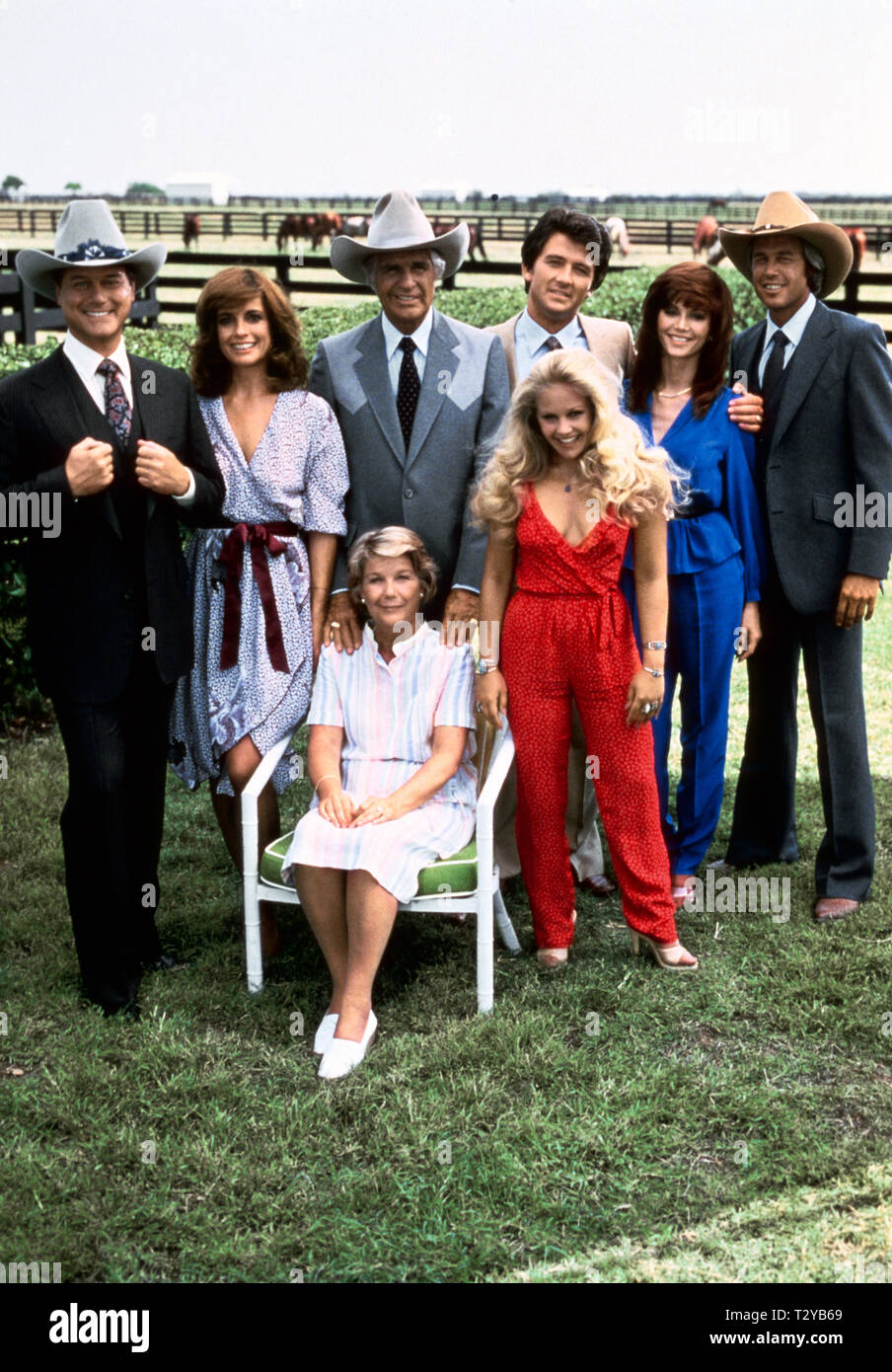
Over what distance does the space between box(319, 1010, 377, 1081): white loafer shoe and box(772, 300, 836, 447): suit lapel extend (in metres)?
2.39

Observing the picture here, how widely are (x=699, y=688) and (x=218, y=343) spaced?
1.91 meters

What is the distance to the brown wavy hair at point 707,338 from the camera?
14.3ft

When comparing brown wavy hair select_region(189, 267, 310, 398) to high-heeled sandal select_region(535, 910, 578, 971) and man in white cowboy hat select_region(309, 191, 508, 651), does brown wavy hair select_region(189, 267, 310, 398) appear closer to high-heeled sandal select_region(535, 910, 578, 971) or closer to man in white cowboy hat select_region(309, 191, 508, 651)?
man in white cowboy hat select_region(309, 191, 508, 651)

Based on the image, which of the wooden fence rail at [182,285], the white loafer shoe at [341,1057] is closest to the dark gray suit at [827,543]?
the white loafer shoe at [341,1057]

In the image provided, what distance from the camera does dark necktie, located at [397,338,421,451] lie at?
14.5 feet

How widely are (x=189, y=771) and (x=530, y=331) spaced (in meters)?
1.83

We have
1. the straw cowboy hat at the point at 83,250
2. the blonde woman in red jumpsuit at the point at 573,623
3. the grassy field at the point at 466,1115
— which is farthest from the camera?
the blonde woman in red jumpsuit at the point at 573,623

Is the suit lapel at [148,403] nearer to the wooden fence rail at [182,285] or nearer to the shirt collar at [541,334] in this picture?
the shirt collar at [541,334]

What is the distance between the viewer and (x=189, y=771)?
453 centimetres

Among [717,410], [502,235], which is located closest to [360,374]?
[717,410]

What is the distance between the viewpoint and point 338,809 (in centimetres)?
406

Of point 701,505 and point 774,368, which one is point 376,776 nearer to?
point 701,505

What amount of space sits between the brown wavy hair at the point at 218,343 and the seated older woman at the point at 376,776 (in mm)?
589

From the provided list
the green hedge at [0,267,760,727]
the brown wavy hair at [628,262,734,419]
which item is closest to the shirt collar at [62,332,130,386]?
the brown wavy hair at [628,262,734,419]
